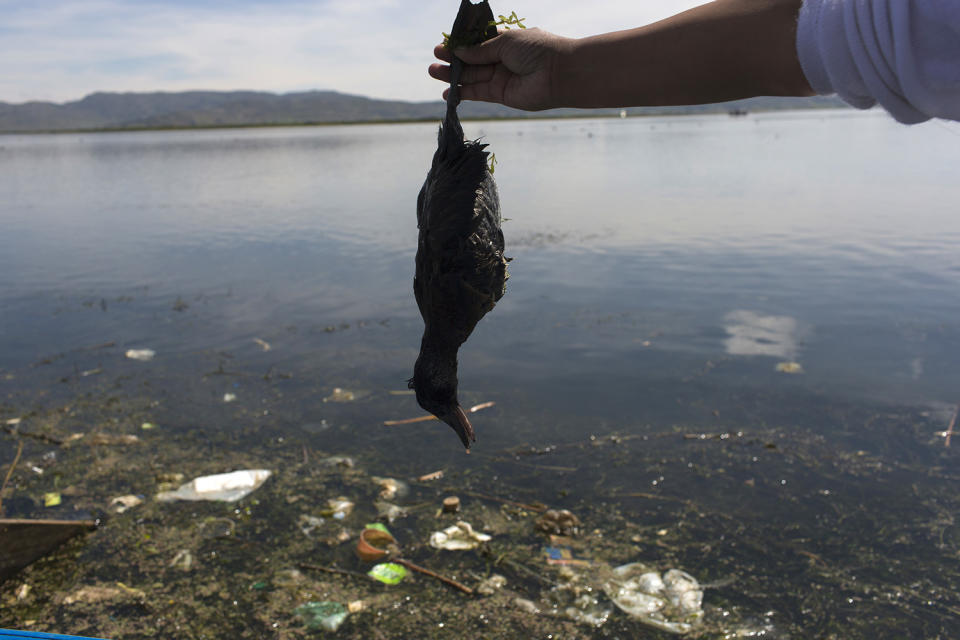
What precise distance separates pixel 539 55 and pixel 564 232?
15374 mm

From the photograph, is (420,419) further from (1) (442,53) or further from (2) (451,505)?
(1) (442,53)

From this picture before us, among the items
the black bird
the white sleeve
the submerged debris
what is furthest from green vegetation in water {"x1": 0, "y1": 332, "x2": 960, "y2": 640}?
the white sleeve

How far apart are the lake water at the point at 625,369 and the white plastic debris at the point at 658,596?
0.17 m

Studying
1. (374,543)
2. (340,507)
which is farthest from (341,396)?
(374,543)

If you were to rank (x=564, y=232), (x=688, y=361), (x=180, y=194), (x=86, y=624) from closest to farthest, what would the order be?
1. (x=86, y=624)
2. (x=688, y=361)
3. (x=564, y=232)
4. (x=180, y=194)

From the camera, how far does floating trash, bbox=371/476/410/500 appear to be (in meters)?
6.69

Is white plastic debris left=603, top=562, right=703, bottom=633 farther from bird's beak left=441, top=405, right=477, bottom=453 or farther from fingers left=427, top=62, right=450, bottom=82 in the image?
fingers left=427, top=62, right=450, bottom=82

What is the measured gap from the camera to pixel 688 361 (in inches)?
377

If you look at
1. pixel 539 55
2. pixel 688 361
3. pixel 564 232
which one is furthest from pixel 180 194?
pixel 539 55

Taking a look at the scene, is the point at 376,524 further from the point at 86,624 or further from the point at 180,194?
the point at 180,194

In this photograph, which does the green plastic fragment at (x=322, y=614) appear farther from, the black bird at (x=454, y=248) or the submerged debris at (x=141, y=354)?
the submerged debris at (x=141, y=354)

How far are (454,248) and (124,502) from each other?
17.9ft

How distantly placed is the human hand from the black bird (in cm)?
8

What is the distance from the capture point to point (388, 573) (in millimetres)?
5543
